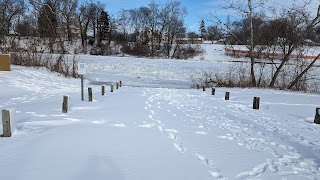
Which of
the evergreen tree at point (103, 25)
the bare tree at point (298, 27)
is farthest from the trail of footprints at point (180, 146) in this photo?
the evergreen tree at point (103, 25)

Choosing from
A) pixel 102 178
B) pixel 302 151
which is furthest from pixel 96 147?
pixel 302 151

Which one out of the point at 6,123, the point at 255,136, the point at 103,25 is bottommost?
the point at 255,136

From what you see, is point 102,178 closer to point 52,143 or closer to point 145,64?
point 52,143

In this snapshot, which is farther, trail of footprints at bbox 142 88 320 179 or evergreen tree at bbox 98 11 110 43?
evergreen tree at bbox 98 11 110 43

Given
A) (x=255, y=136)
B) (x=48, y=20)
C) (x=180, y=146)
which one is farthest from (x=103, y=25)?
(x=180, y=146)

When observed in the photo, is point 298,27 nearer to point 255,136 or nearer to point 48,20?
point 255,136

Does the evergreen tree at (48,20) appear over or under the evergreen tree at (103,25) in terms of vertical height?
under

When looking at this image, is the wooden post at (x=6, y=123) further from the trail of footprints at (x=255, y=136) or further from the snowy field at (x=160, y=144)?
the trail of footprints at (x=255, y=136)

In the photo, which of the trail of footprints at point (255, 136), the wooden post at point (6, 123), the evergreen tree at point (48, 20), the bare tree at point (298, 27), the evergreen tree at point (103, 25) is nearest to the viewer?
the trail of footprints at point (255, 136)

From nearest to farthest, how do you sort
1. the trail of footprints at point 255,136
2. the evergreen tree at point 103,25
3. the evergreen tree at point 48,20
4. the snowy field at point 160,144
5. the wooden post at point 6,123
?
the snowy field at point 160,144 < the trail of footprints at point 255,136 < the wooden post at point 6,123 < the evergreen tree at point 48,20 < the evergreen tree at point 103,25

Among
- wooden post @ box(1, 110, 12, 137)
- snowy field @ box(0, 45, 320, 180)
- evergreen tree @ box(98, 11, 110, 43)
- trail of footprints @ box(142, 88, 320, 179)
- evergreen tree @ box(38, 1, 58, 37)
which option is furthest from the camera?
evergreen tree @ box(98, 11, 110, 43)

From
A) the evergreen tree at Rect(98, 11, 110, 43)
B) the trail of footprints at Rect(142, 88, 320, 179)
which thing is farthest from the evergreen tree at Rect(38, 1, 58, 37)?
the evergreen tree at Rect(98, 11, 110, 43)

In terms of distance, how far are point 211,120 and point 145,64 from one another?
30.3 m

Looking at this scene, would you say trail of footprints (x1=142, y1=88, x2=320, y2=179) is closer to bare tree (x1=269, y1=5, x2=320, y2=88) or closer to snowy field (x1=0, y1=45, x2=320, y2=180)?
snowy field (x1=0, y1=45, x2=320, y2=180)
